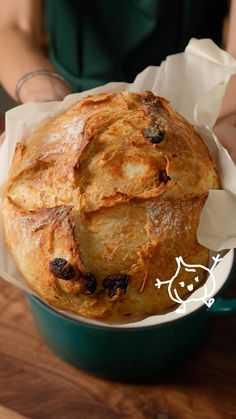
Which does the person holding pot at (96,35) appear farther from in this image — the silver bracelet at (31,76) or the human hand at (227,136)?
the human hand at (227,136)

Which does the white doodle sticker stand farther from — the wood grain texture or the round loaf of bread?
the wood grain texture

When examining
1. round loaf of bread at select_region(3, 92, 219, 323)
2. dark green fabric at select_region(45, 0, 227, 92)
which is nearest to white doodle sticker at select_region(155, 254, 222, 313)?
round loaf of bread at select_region(3, 92, 219, 323)

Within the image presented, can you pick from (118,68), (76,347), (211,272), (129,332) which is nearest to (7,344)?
(76,347)

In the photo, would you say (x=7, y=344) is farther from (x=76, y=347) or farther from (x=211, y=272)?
(x=211, y=272)

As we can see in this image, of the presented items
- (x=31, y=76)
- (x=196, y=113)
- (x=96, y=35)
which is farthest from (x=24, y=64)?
(x=196, y=113)

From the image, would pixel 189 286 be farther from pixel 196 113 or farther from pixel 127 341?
pixel 196 113

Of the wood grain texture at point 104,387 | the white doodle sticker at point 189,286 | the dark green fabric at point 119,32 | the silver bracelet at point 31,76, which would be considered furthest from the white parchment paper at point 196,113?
the dark green fabric at point 119,32
